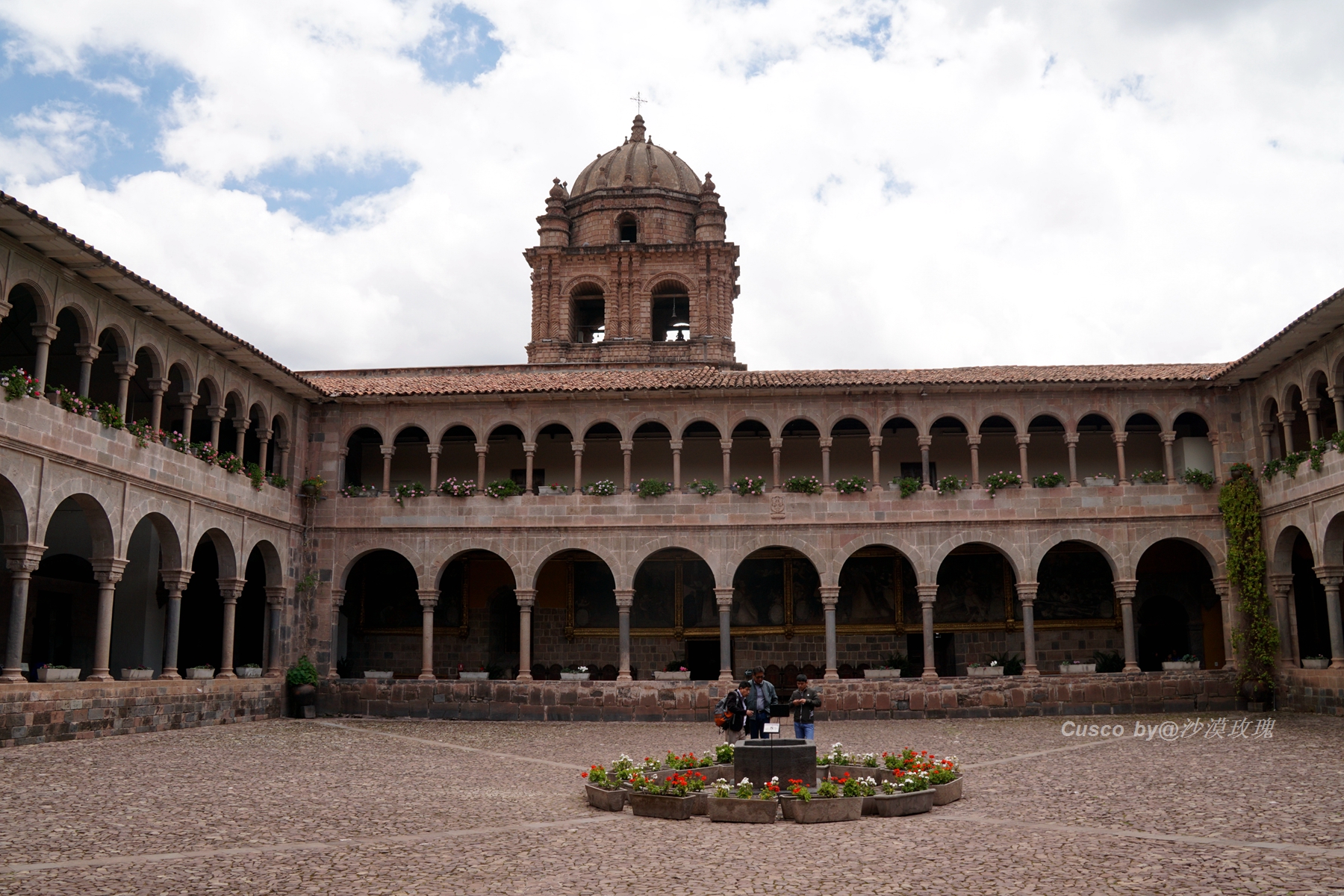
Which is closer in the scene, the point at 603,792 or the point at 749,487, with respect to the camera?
the point at 603,792

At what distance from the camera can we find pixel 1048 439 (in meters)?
26.7

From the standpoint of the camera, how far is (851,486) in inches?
986

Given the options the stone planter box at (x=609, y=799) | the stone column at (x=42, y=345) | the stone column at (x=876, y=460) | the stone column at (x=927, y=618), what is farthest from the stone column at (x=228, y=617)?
the stone column at (x=927, y=618)

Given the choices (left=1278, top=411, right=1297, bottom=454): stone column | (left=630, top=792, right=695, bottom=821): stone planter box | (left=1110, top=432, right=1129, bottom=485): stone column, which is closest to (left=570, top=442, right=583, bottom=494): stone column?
(left=1110, top=432, right=1129, bottom=485): stone column

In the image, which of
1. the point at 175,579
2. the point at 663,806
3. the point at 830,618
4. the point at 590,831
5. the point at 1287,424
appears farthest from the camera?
the point at 830,618

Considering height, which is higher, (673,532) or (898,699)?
(673,532)

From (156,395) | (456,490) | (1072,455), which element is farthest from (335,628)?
(1072,455)

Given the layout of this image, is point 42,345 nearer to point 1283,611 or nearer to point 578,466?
point 578,466

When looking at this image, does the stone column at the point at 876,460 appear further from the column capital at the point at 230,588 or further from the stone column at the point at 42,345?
the stone column at the point at 42,345

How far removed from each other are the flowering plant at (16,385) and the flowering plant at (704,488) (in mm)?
13076

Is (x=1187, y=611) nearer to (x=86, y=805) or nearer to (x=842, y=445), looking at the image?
(x=842, y=445)

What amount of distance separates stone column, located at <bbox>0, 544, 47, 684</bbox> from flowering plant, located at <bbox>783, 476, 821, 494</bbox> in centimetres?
1443

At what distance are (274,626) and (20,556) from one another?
26.4 feet

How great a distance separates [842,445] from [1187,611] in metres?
8.91
